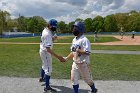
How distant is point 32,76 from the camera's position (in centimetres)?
875

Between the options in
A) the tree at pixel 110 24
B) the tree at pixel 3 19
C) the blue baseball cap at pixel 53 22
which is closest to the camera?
the blue baseball cap at pixel 53 22

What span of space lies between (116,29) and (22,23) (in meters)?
46.5

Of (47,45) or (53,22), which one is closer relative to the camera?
(47,45)

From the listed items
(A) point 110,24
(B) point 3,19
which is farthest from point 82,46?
(A) point 110,24

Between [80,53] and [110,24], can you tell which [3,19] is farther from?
[80,53]

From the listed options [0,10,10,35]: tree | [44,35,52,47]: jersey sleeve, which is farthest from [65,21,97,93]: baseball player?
[0,10,10,35]: tree

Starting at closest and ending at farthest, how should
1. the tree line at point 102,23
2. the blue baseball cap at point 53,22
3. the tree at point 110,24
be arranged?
the blue baseball cap at point 53,22, the tree line at point 102,23, the tree at point 110,24

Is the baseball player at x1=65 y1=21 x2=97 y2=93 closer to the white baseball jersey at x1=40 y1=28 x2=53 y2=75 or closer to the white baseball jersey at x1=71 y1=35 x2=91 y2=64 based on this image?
the white baseball jersey at x1=71 y1=35 x2=91 y2=64

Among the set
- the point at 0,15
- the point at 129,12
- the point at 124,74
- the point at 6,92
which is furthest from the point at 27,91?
the point at 129,12

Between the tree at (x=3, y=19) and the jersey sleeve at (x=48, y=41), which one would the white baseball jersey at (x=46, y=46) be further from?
the tree at (x=3, y=19)

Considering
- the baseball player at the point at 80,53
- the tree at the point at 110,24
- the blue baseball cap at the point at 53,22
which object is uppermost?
the tree at the point at 110,24

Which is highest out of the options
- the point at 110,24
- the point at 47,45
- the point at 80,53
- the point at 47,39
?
the point at 110,24

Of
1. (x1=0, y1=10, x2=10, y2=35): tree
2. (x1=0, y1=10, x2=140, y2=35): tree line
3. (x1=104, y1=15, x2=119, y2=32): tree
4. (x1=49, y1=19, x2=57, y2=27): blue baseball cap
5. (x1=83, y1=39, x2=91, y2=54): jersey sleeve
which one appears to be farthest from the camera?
(x1=104, y1=15, x2=119, y2=32): tree

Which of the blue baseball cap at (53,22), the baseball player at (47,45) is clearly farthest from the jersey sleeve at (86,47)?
the blue baseball cap at (53,22)
